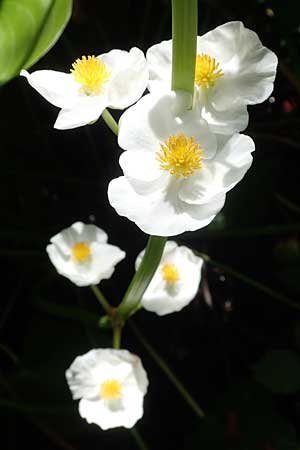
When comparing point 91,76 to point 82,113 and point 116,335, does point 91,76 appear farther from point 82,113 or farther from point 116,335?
point 116,335

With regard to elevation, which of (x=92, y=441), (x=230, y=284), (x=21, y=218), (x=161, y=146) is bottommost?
(x=92, y=441)

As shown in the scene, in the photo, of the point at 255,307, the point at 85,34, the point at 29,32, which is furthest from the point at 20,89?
the point at 255,307

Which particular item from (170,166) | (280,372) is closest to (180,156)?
(170,166)

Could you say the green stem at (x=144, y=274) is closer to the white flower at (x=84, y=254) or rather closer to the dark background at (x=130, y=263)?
the white flower at (x=84, y=254)

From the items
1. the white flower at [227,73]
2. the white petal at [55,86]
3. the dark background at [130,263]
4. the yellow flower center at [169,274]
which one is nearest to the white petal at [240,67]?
the white flower at [227,73]

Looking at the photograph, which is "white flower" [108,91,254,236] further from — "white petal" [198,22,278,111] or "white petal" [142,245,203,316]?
"white petal" [142,245,203,316]

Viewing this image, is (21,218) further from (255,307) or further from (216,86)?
(216,86)
